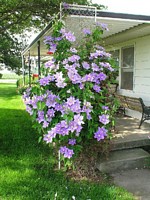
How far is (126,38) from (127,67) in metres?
0.97

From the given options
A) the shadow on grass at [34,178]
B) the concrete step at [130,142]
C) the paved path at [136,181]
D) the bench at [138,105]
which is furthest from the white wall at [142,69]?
the shadow on grass at [34,178]

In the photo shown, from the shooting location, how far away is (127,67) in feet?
26.0

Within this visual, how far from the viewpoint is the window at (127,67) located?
25.3 feet

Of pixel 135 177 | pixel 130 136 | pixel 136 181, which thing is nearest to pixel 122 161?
pixel 135 177

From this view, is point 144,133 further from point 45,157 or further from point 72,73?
point 72,73

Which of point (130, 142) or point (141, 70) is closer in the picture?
point (130, 142)

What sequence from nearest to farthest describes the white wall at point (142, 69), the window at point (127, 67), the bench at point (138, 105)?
the bench at point (138, 105)
the white wall at point (142, 69)
the window at point (127, 67)

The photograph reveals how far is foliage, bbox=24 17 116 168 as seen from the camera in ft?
11.1

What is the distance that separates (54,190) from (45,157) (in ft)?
4.48

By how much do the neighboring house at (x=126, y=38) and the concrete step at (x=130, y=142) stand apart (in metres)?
1.96

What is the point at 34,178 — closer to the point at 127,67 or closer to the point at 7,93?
the point at 127,67

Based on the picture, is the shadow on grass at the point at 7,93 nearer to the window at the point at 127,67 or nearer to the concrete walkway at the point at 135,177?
the window at the point at 127,67

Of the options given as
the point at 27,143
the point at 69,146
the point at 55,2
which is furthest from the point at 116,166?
the point at 55,2

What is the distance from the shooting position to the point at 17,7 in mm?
6504
